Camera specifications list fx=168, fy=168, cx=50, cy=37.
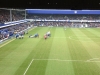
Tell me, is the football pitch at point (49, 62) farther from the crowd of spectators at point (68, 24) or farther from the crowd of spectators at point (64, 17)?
the crowd of spectators at point (64, 17)

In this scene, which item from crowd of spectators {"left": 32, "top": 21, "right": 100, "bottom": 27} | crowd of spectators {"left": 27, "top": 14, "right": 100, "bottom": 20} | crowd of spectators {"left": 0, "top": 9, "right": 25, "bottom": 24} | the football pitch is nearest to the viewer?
the football pitch

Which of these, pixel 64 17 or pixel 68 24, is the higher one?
pixel 64 17

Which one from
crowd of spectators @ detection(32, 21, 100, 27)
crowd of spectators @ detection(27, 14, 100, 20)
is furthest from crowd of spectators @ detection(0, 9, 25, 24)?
crowd of spectators @ detection(32, 21, 100, 27)

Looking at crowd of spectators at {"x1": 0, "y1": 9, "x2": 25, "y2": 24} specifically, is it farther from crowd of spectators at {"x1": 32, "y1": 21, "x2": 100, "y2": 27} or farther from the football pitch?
the football pitch

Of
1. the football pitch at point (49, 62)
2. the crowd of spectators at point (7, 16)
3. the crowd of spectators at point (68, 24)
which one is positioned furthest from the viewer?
the crowd of spectators at point (68, 24)

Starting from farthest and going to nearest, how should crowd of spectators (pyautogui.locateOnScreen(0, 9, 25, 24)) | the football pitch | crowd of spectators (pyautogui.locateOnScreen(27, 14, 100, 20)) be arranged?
crowd of spectators (pyautogui.locateOnScreen(27, 14, 100, 20)), crowd of spectators (pyautogui.locateOnScreen(0, 9, 25, 24)), the football pitch

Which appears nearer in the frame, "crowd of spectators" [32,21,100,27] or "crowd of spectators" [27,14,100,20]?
"crowd of spectators" [32,21,100,27]

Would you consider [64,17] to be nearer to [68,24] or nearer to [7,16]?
[68,24]

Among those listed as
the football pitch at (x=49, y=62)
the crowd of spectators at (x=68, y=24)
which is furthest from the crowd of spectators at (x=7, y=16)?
the football pitch at (x=49, y=62)

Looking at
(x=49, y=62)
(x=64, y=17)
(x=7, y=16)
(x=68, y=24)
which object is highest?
(x=64, y=17)

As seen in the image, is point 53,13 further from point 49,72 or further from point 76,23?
point 49,72

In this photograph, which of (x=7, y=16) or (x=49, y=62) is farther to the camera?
(x=7, y=16)

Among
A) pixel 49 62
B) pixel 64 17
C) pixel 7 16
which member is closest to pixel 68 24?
pixel 64 17

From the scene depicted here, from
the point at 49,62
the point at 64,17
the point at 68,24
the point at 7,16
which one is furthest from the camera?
the point at 64,17
